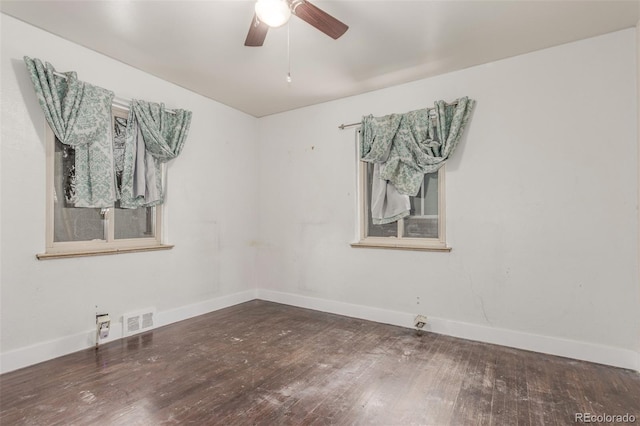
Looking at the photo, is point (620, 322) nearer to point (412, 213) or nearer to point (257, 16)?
point (412, 213)

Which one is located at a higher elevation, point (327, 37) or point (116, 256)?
point (327, 37)

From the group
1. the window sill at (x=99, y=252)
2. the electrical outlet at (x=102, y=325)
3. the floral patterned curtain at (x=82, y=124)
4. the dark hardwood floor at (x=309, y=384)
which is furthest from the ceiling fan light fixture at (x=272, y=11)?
the electrical outlet at (x=102, y=325)

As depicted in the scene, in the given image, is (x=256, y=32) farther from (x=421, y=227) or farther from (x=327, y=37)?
(x=421, y=227)

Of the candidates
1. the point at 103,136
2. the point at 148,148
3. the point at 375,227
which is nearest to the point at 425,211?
the point at 375,227

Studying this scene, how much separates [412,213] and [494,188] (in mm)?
829

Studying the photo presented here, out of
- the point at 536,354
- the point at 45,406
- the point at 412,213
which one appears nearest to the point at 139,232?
the point at 45,406

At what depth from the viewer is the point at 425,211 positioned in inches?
135

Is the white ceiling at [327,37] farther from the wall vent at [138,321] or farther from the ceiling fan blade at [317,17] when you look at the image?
the wall vent at [138,321]

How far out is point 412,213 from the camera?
350 centimetres

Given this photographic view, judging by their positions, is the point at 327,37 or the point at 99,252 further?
the point at 99,252

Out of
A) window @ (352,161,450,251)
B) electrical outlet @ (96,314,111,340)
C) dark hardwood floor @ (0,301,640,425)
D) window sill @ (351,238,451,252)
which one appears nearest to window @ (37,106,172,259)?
electrical outlet @ (96,314,111,340)

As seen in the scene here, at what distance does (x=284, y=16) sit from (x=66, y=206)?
2.41 metres

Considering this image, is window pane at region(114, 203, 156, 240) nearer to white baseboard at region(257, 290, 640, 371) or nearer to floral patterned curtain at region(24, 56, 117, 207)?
floral patterned curtain at region(24, 56, 117, 207)

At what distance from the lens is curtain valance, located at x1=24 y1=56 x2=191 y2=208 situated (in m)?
2.50
